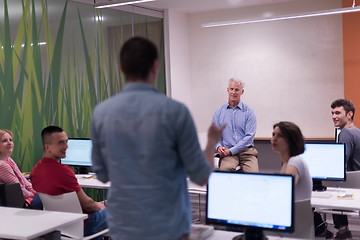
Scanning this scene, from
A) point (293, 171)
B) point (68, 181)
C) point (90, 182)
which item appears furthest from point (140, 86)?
point (90, 182)

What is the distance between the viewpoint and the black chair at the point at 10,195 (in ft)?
14.2

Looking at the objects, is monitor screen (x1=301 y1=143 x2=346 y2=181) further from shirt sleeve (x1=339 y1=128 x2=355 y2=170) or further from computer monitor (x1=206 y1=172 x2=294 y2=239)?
computer monitor (x1=206 y1=172 x2=294 y2=239)

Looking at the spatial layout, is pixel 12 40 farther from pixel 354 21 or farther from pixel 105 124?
pixel 354 21

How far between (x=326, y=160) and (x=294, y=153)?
4.47ft

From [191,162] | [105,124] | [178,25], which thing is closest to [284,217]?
[191,162]

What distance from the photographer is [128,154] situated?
1947 millimetres

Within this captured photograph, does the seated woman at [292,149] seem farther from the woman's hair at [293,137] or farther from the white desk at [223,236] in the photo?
the white desk at [223,236]

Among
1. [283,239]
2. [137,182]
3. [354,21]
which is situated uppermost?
[354,21]

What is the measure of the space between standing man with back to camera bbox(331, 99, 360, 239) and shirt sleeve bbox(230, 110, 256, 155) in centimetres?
105

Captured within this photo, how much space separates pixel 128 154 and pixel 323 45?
7.27 meters

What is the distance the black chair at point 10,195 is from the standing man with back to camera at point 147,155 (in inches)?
104

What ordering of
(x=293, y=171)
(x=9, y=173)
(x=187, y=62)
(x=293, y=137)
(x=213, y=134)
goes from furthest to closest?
(x=187, y=62)
(x=9, y=173)
(x=293, y=137)
(x=293, y=171)
(x=213, y=134)

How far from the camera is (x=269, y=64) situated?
9047 millimetres

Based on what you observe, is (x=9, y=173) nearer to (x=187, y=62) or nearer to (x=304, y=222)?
(x=304, y=222)
